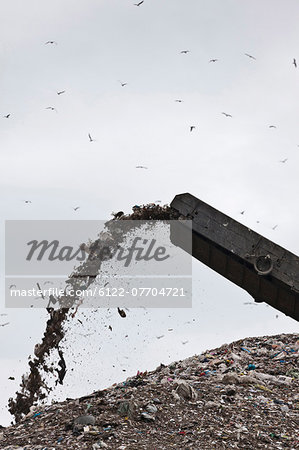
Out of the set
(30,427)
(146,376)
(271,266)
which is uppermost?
(271,266)

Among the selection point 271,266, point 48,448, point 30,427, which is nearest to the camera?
point 48,448

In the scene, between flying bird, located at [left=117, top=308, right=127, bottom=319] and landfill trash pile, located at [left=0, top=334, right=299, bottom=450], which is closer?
landfill trash pile, located at [left=0, top=334, right=299, bottom=450]

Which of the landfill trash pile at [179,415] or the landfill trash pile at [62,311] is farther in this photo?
the landfill trash pile at [62,311]

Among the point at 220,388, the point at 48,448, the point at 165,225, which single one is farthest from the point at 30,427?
the point at 165,225

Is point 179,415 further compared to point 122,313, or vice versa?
point 122,313

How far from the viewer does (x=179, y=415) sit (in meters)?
5.58

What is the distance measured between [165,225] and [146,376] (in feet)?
6.74

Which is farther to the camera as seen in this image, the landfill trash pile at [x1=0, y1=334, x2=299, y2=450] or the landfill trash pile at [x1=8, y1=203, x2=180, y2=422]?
the landfill trash pile at [x1=8, y1=203, x2=180, y2=422]

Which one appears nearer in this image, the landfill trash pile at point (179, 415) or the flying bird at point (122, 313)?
the landfill trash pile at point (179, 415)

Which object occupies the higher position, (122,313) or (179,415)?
(179,415)

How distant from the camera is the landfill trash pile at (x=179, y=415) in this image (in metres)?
5.18

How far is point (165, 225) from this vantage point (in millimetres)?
7406

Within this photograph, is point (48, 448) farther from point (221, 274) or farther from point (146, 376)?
point (221, 274)

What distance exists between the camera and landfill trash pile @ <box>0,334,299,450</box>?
5.18 meters
